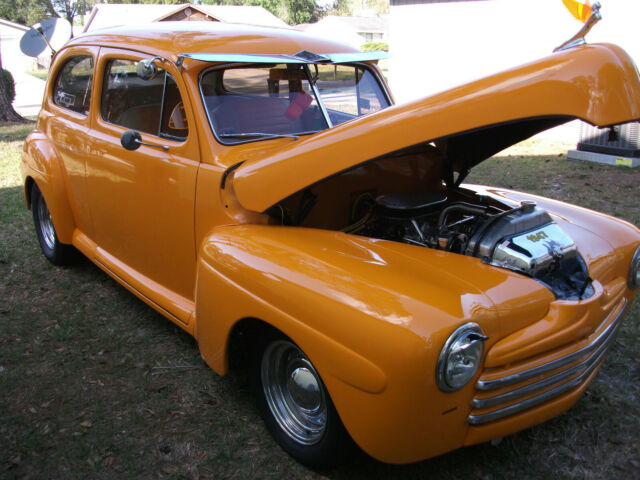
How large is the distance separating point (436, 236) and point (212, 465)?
4.96 ft

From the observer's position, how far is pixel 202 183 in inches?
110

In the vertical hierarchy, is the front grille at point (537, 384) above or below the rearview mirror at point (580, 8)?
below

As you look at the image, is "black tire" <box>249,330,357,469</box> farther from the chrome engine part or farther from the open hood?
the chrome engine part

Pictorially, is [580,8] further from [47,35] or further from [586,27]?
[47,35]

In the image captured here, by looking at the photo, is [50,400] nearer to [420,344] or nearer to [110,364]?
[110,364]

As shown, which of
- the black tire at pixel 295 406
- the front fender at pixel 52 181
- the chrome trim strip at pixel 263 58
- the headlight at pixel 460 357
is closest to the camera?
the headlight at pixel 460 357

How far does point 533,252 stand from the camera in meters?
2.34

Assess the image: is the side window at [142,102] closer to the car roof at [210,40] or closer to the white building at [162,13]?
the car roof at [210,40]

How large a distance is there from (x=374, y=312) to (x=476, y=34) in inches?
458

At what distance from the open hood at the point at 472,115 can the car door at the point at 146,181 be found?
1.67ft

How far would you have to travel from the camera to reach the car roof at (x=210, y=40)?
3053mm

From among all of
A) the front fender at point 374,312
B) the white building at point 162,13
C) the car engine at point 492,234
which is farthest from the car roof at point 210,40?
the white building at point 162,13

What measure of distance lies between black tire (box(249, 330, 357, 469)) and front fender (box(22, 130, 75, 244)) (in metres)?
2.29

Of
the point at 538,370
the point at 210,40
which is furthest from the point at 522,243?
the point at 210,40
